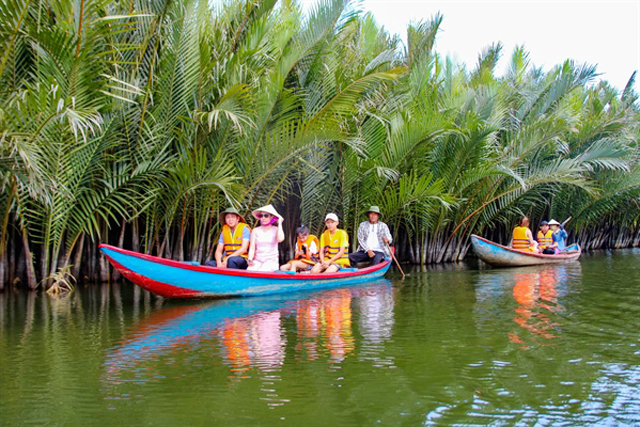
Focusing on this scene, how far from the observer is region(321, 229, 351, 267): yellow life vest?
10898 mm

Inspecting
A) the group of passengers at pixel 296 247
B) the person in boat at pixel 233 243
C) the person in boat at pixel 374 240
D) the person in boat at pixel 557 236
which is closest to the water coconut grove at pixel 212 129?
the person in boat at pixel 233 243

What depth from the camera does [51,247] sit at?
34.3 ft

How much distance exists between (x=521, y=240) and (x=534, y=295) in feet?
21.4

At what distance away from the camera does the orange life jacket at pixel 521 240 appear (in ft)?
50.2

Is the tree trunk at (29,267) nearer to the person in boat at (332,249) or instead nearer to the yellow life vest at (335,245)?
the person in boat at (332,249)

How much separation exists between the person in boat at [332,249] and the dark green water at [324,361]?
1.71m

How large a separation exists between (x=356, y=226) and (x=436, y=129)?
2841 mm

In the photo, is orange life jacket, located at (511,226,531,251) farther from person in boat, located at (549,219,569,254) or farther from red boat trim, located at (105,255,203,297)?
red boat trim, located at (105,255,203,297)

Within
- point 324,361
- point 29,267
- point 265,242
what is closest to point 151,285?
point 265,242

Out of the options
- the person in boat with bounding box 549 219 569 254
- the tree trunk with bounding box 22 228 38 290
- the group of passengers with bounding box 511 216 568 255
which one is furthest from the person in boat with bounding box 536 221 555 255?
the tree trunk with bounding box 22 228 38 290

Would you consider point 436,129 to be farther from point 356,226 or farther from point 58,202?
point 58,202

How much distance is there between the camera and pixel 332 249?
35.9 feet

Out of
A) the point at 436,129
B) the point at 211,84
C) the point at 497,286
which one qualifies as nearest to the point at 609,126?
the point at 436,129

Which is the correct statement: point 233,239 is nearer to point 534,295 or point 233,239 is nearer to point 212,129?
point 212,129
